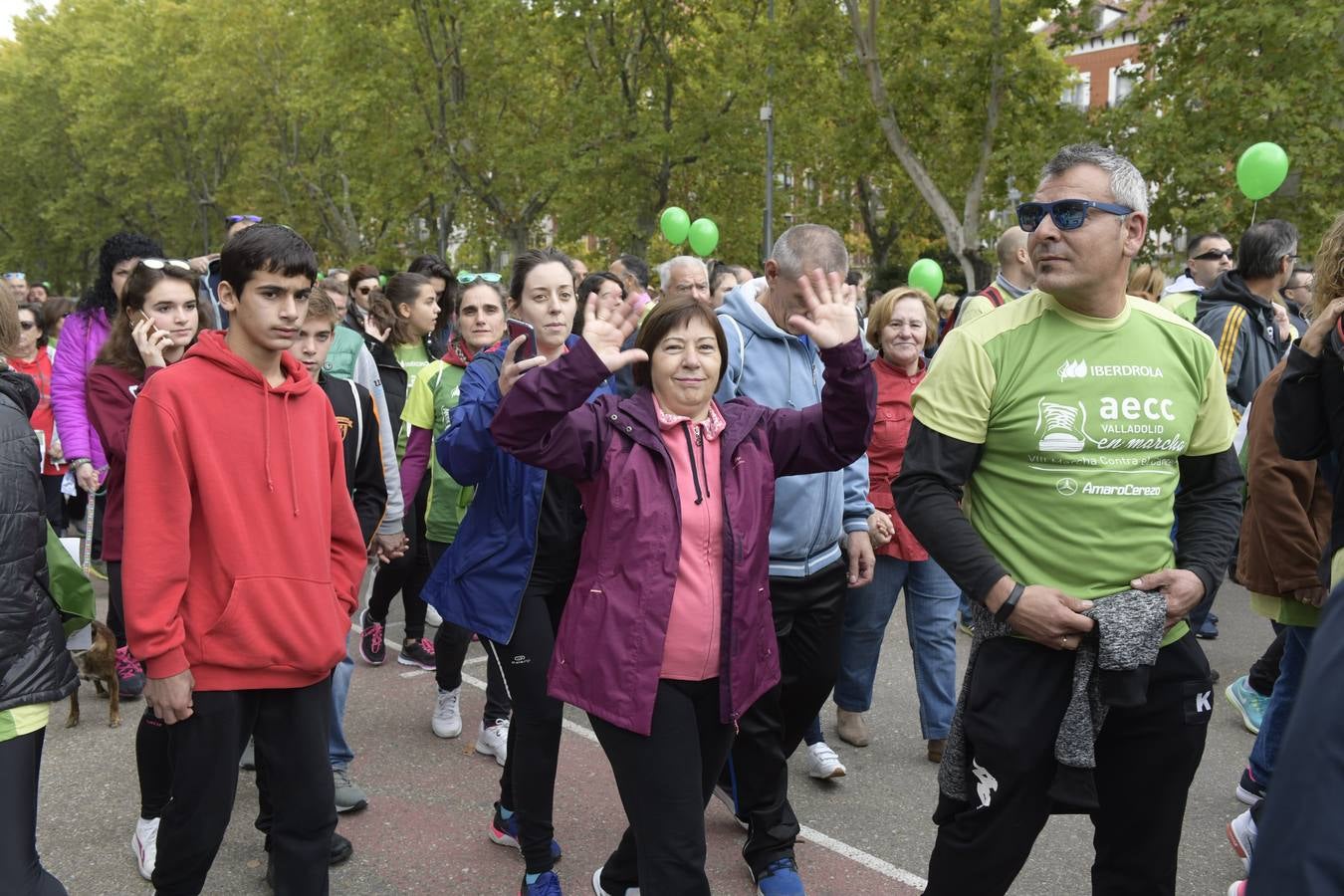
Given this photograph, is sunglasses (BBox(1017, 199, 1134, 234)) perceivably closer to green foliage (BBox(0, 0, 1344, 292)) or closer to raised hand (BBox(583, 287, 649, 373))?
raised hand (BBox(583, 287, 649, 373))

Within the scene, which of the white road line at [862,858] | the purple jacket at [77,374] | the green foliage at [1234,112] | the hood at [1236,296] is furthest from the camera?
the green foliage at [1234,112]

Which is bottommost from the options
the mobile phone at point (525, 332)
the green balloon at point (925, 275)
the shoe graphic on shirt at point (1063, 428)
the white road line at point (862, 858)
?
the white road line at point (862, 858)

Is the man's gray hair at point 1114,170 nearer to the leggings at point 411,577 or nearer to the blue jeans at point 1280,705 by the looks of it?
the blue jeans at point 1280,705

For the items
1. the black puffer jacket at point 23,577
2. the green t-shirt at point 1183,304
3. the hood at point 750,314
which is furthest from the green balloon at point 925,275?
the black puffer jacket at point 23,577

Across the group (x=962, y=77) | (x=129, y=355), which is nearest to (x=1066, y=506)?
(x=129, y=355)

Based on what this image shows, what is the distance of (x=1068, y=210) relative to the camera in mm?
2648

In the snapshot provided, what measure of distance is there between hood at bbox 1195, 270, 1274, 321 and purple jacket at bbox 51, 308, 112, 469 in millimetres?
6040

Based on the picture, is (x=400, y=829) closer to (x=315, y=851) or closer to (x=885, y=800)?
(x=315, y=851)

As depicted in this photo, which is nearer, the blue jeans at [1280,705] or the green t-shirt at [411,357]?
the blue jeans at [1280,705]

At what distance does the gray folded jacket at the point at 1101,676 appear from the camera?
253 centimetres

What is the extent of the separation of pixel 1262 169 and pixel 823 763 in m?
7.75

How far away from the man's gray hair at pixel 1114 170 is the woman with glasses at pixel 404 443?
4013mm

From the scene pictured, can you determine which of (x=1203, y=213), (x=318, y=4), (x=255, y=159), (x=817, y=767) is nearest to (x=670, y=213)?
(x=1203, y=213)

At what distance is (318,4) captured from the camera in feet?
87.7
